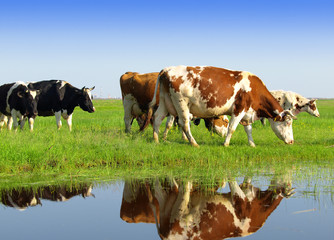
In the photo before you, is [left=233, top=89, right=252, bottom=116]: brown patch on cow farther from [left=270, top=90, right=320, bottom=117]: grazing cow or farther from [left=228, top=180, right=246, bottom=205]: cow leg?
[left=270, top=90, right=320, bottom=117]: grazing cow

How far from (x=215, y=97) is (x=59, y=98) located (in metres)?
8.47

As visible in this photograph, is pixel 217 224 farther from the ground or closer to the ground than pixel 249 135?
closer to the ground

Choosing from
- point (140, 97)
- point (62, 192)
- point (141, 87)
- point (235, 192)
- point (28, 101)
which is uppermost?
point (141, 87)

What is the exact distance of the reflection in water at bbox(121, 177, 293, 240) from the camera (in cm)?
498

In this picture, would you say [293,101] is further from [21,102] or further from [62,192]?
[62,192]

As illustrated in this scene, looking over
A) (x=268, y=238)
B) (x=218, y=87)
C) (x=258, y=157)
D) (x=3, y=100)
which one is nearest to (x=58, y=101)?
(x=3, y=100)

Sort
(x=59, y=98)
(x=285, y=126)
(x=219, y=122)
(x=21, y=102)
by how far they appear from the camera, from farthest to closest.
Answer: (x=59, y=98), (x=21, y=102), (x=219, y=122), (x=285, y=126)

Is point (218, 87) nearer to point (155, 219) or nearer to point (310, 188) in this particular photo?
point (310, 188)

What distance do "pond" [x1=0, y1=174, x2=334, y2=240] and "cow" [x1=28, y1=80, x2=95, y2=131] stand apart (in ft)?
35.1

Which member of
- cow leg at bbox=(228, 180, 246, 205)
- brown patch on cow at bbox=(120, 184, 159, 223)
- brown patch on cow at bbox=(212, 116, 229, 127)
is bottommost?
brown patch on cow at bbox=(120, 184, 159, 223)

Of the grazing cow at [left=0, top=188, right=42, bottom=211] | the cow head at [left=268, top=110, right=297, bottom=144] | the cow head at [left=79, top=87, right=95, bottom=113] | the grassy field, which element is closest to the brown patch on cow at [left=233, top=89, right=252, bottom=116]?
the cow head at [left=268, top=110, right=297, bottom=144]

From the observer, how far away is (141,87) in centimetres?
1378

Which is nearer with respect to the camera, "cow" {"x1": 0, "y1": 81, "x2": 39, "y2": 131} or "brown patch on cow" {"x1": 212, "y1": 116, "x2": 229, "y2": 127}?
"brown patch on cow" {"x1": 212, "y1": 116, "x2": 229, "y2": 127}

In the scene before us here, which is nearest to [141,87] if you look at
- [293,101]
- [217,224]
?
[293,101]
